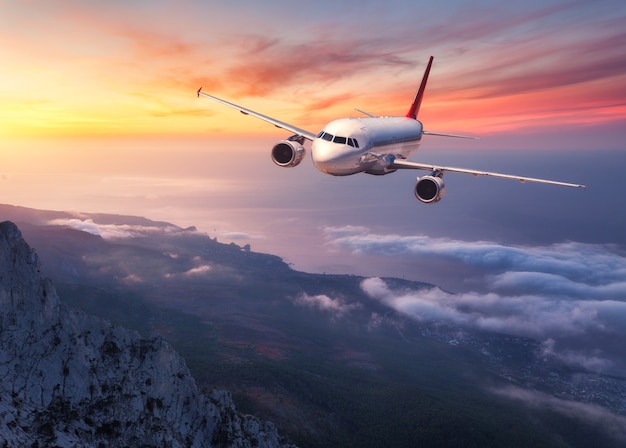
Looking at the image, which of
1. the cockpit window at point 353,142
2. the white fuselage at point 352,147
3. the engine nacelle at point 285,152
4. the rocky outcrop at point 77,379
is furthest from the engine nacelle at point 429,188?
the rocky outcrop at point 77,379

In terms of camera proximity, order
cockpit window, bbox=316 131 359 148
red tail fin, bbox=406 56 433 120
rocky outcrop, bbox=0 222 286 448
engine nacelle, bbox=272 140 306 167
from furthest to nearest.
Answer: red tail fin, bbox=406 56 433 120
rocky outcrop, bbox=0 222 286 448
engine nacelle, bbox=272 140 306 167
cockpit window, bbox=316 131 359 148

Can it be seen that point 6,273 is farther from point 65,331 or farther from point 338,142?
point 338,142

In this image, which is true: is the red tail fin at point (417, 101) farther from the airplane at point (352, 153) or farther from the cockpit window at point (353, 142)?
the cockpit window at point (353, 142)

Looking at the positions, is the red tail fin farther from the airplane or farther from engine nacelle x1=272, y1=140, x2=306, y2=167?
engine nacelle x1=272, y1=140, x2=306, y2=167

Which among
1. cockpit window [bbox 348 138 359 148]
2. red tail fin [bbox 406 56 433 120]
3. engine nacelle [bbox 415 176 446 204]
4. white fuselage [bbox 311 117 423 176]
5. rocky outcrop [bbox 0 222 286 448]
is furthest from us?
red tail fin [bbox 406 56 433 120]

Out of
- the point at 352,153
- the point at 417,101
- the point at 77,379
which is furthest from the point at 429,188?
the point at 417,101

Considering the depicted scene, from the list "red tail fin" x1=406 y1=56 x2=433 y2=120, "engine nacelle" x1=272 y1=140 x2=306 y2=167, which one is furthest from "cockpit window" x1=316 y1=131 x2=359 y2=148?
"red tail fin" x1=406 y1=56 x2=433 y2=120

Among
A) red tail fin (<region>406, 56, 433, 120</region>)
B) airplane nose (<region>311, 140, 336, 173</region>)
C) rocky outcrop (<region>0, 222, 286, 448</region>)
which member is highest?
red tail fin (<region>406, 56, 433, 120</region>)

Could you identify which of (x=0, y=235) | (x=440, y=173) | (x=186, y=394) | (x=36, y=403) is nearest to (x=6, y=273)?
(x=0, y=235)
